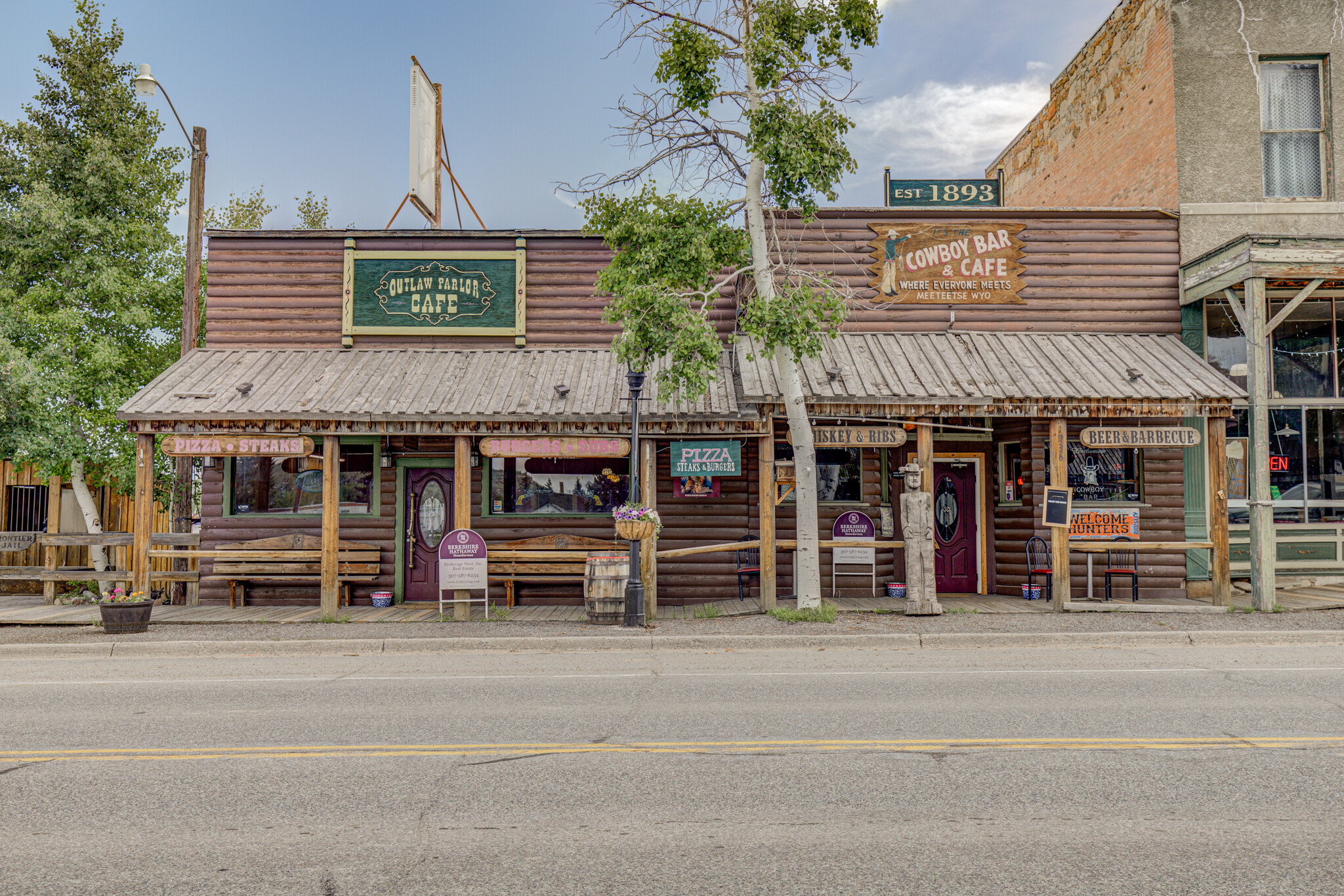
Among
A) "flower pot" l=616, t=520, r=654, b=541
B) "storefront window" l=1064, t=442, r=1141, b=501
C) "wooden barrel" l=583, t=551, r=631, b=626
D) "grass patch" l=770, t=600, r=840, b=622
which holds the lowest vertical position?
"grass patch" l=770, t=600, r=840, b=622

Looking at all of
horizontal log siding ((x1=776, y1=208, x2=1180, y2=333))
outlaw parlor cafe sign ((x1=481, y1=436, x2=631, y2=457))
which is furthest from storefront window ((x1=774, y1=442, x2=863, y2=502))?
outlaw parlor cafe sign ((x1=481, y1=436, x2=631, y2=457))

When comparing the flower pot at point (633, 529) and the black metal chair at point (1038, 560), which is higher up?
the flower pot at point (633, 529)

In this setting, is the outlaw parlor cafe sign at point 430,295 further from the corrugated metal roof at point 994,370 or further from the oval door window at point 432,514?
the corrugated metal roof at point 994,370

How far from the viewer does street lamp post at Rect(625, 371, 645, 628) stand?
11.4 meters

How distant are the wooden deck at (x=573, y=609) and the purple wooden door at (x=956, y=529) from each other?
0.74m

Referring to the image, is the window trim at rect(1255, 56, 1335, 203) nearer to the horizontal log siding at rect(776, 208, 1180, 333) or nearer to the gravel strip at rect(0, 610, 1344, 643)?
the horizontal log siding at rect(776, 208, 1180, 333)

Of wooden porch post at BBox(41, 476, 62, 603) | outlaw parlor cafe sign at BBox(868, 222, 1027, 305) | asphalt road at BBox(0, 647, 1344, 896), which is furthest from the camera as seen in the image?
wooden porch post at BBox(41, 476, 62, 603)

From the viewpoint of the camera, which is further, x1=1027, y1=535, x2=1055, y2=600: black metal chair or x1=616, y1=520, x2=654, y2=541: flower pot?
x1=1027, y1=535, x2=1055, y2=600: black metal chair

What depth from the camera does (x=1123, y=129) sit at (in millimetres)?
16203

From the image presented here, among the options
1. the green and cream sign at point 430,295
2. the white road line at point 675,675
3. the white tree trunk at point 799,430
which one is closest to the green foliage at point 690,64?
the white tree trunk at point 799,430

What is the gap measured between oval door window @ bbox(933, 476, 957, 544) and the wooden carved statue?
291 centimetres

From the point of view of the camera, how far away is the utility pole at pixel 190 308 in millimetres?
14195

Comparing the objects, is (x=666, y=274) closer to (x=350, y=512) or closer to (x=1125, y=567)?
(x=350, y=512)

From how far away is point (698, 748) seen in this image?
18.9 feet
